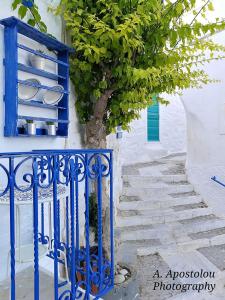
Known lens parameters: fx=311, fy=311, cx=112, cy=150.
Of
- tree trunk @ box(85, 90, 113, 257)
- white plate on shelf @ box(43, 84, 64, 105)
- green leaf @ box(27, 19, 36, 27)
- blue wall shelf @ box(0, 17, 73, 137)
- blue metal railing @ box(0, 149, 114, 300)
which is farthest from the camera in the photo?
tree trunk @ box(85, 90, 113, 257)

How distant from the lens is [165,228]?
4324mm

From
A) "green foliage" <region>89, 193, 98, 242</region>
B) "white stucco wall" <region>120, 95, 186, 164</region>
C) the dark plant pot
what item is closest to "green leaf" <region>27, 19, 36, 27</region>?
"green foliage" <region>89, 193, 98, 242</region>

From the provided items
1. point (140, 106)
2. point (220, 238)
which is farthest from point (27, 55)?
point (220, 238)

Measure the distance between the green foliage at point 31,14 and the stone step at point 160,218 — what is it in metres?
2.80

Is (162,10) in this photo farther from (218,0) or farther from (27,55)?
(218,0)

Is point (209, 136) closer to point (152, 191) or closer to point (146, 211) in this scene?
point (152, 191)

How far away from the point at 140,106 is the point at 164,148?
206 inches

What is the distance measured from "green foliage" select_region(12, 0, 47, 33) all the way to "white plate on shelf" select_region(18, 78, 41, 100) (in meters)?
0.43

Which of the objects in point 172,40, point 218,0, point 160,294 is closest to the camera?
point 172,40

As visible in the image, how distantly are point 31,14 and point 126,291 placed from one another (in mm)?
2322

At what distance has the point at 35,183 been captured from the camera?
1.41 meters

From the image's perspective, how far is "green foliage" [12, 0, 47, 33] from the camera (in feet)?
6.85

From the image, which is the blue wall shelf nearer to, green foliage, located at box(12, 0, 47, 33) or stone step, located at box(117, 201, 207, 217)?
green foliage, located at box(12, 0, 47, 33)

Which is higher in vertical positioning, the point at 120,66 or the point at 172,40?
the point at 172,40
